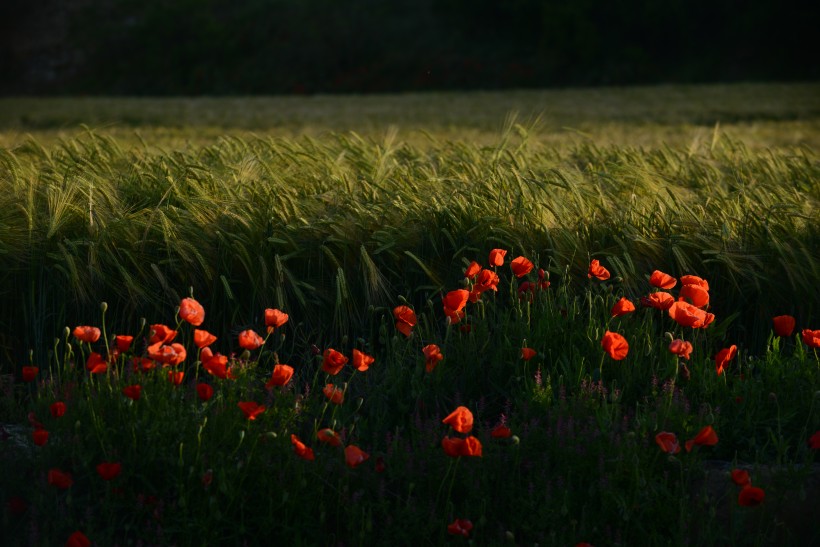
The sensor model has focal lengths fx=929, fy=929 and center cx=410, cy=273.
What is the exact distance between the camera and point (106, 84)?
25.4 m

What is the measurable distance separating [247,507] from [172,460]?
0.18 meters

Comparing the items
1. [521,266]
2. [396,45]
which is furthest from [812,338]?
[396,45]

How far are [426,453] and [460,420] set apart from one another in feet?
1.02

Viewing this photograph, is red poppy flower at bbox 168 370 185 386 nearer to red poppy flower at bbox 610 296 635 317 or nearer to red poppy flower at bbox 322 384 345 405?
red poppy flower at bbox 322 384 345 405

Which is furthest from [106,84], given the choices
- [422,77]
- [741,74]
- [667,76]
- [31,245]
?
[31,245]

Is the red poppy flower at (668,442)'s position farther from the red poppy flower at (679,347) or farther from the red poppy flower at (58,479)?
the red poppy flower at (58,479)

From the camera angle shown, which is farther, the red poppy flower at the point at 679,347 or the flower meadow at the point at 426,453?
the red poppy flower at the point at 679,347

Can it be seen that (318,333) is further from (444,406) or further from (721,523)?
(721,523)

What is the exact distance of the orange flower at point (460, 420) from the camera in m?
1.75

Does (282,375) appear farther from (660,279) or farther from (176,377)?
(660,279)

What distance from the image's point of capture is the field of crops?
6.38ft

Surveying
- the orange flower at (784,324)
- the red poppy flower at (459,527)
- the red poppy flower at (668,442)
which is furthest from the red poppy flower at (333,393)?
the orange flower at (784,324)

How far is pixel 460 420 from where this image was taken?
1761 mm

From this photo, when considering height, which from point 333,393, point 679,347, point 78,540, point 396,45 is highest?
point 679,347
